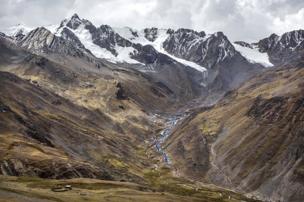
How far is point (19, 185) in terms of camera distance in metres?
137

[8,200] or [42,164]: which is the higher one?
[42,164]

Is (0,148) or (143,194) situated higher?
(0,148)

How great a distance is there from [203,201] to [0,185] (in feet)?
224

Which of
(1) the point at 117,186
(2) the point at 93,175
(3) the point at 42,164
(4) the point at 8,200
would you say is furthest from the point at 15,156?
(4) the point at 8,200

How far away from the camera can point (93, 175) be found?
198 metres

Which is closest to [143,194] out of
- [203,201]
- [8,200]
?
[203,201]

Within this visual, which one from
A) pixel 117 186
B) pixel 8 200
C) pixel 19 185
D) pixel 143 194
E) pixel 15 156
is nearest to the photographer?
pixel 8 200

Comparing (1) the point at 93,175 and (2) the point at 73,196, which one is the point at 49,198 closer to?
(2) the point at 73,196

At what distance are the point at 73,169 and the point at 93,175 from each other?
331 inches

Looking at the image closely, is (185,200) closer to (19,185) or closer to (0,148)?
(19,185)

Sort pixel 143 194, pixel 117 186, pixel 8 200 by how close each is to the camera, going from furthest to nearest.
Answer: pixel 117 186 < pixel 143 194 < pixel 8 200

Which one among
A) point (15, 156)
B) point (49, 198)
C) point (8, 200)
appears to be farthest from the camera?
point (15, 156)

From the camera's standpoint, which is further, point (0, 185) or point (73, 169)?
point (73, 169)

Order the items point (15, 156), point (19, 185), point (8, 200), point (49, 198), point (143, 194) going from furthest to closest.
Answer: point (15, 156) < point (143, 194) < point (19, 185) < point (49, 198) < point (8, 200)
